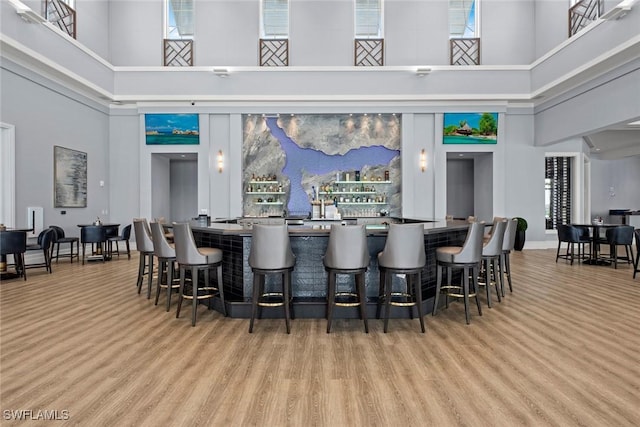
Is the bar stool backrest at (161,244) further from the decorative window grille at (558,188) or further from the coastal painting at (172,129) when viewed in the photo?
the decorative window grille at (558,188)

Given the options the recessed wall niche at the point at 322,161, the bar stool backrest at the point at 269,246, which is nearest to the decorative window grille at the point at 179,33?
the recessed wall niche at the point at 322,161

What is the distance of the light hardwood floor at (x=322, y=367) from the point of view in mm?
2174

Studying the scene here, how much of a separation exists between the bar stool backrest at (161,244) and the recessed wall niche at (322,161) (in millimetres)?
5021

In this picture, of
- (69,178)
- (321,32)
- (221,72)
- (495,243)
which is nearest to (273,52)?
(321,32)

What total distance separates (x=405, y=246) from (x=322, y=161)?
6247 millimetres

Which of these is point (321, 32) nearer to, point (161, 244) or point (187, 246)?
point (161, 244)

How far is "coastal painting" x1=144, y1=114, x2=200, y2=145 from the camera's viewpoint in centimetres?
917

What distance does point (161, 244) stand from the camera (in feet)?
14.2

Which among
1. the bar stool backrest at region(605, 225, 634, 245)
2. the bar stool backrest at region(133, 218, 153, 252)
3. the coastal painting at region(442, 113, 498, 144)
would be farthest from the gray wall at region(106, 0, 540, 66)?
the bar stool backrest at region(133, 218, 153, 252)

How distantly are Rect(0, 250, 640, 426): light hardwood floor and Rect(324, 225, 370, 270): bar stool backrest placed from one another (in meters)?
0.66

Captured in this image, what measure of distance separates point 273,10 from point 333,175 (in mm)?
4523

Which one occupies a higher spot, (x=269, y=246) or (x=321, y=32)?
(x=321, y=32)

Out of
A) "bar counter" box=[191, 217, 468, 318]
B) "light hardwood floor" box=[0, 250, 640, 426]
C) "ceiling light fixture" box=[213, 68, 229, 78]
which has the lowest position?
"light hardwood floor" box=[0, 250, 640, 426]

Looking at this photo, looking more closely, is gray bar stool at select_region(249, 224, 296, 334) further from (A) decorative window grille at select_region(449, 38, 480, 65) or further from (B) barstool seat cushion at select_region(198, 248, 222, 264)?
(A) decorative window grille at select_region(449, 38, 480, 65)
